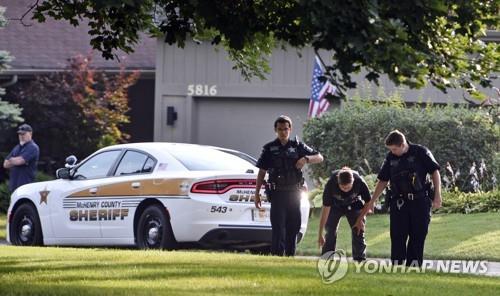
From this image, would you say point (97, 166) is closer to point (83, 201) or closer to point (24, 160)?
point (83, 201)

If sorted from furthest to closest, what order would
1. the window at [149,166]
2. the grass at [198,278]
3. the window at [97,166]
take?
1. the window at [97,166]
2. the window at [149,166]
3. the grass at [198,278]


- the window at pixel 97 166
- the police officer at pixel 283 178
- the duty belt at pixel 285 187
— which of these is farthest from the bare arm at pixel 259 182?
the window at pixel 97 166

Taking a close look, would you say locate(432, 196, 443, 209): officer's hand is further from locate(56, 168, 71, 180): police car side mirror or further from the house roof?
the house roof

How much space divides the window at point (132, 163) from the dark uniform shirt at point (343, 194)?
9.62 ft

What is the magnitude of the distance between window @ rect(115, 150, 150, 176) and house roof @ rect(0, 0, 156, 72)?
1359cm

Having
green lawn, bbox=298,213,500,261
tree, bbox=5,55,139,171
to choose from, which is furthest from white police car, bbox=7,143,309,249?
tree, bbox=5,55,139,171

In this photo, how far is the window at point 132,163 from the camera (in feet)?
52.8

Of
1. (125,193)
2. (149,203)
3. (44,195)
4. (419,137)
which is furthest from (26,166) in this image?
(419,137)

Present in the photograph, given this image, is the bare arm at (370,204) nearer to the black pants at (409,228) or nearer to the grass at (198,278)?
the black pants at (409,228)

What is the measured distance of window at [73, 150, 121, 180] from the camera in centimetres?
1655

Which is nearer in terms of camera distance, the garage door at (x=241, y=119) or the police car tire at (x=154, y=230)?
the police car tire at (x=154, y=230)

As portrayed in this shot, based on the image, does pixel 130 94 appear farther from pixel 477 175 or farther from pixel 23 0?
pixel 477 175

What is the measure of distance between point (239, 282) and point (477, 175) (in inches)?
465

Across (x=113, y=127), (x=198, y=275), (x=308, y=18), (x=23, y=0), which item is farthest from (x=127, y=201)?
(x=23, y=0)
